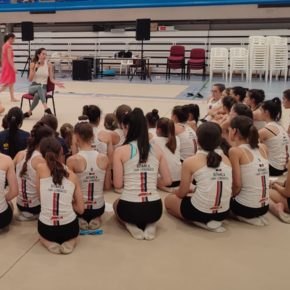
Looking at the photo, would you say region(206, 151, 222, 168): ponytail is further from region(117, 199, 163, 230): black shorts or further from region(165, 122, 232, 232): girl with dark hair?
region(117, 199, 163, 230): black shorts

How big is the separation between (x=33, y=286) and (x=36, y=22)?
16.1 m

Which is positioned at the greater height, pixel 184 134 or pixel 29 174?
pixel 184 134

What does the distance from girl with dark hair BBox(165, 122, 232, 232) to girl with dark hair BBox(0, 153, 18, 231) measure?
117cm

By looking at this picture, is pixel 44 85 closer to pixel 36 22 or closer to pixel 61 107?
pixel 61 107

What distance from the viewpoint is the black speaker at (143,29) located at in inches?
521

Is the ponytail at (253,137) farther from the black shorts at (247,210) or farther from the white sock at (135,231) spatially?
the white sock at (135,231)

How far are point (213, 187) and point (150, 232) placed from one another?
54 centimetres

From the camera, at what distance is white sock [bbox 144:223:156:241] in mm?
2768

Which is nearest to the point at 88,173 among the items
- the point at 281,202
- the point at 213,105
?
the point at 281,202

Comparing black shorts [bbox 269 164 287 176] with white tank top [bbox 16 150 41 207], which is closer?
white tank top [bbox 16 150 41 207]

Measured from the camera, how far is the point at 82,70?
524 inches

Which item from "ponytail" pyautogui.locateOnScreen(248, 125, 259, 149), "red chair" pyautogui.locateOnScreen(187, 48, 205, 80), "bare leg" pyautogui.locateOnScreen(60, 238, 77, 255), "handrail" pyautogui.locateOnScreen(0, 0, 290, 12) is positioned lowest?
"bare leg" pyautogui.locateOnScreen(60, 238, 77, 255)

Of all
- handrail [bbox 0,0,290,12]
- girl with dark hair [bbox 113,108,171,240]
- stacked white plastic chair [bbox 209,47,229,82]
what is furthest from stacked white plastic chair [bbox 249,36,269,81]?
girl with dark hair [bbox 113,108,171,240]

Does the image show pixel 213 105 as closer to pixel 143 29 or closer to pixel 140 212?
pixel 140 212
